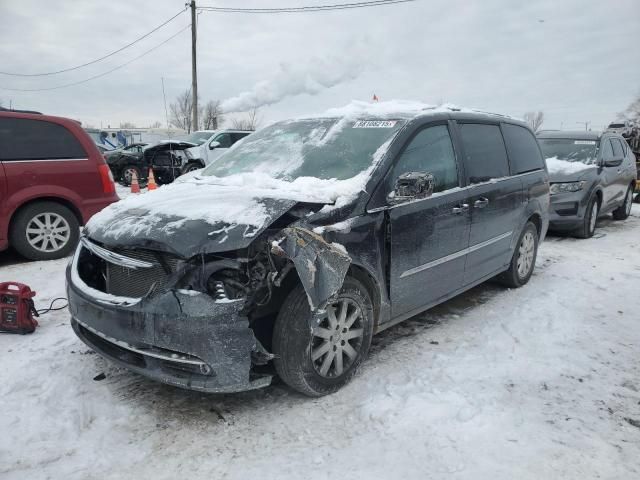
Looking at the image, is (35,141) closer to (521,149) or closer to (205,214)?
(205,214)

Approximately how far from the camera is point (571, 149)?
338 inches

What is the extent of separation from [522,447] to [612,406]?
2.78 ft

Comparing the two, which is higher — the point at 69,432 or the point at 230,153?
the point at 230,153

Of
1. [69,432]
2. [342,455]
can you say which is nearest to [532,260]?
[342,455]

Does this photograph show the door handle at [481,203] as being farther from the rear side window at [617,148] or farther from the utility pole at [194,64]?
the utility pole at [194,64]

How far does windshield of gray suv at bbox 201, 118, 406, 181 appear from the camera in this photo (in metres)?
3.44

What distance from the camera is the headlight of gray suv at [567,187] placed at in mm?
7758

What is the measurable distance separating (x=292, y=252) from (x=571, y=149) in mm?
7719

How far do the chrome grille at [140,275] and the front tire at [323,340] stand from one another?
67 cm

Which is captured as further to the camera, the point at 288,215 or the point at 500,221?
the point at 500,221

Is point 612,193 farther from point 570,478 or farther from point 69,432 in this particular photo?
point 69,432

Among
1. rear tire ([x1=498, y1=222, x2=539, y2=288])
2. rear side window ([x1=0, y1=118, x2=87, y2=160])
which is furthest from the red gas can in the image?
rear tire ([x1=498, y1=222, x2=539, y2=288])

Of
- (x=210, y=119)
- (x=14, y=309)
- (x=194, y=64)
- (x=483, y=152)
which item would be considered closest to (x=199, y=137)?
(x=194, y=64)

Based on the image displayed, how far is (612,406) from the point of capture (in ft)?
9.71
